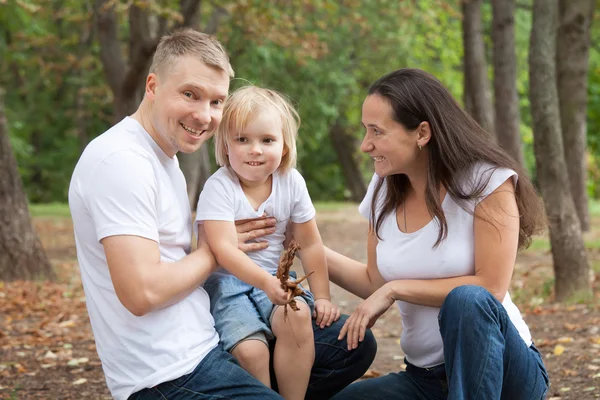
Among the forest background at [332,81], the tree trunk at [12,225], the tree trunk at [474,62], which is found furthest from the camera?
the tree trunk at [474,62]

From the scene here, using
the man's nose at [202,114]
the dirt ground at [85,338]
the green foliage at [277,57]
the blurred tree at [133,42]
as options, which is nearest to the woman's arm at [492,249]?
the man's nose at [202,114]

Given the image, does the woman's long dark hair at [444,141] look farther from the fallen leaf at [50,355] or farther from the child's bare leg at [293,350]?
the fallen leaf at [50,355]

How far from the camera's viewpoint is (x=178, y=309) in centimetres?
291

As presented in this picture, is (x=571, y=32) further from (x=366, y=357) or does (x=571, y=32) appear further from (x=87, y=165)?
(x=87, y=165)

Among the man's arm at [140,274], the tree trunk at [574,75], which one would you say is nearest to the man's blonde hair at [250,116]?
the man's arm at [140,274]

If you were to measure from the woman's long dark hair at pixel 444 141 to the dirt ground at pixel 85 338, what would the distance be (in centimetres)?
194

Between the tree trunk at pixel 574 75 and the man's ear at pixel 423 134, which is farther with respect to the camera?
the tree trunk at pixel 574 75

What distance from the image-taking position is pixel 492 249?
10.3 feet

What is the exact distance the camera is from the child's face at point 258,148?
334 cm

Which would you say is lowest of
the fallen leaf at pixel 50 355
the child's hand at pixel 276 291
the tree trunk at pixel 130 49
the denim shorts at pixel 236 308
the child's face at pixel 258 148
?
the fallen leaf at pixel 50 355

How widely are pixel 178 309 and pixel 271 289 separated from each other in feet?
1.10

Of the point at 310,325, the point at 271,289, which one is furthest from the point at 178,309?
the point at 310,325

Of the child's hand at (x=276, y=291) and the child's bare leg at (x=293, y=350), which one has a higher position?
the child's hand at (x=276, y=291)

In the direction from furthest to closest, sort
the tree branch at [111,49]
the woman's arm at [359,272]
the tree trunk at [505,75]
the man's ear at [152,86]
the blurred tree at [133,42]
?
the tree branch at [111,49] → the tree trunk at [505,75] → the blurred tree at [133,42] → the woman's arm at [359,272] → the man's ear at [152,86]
